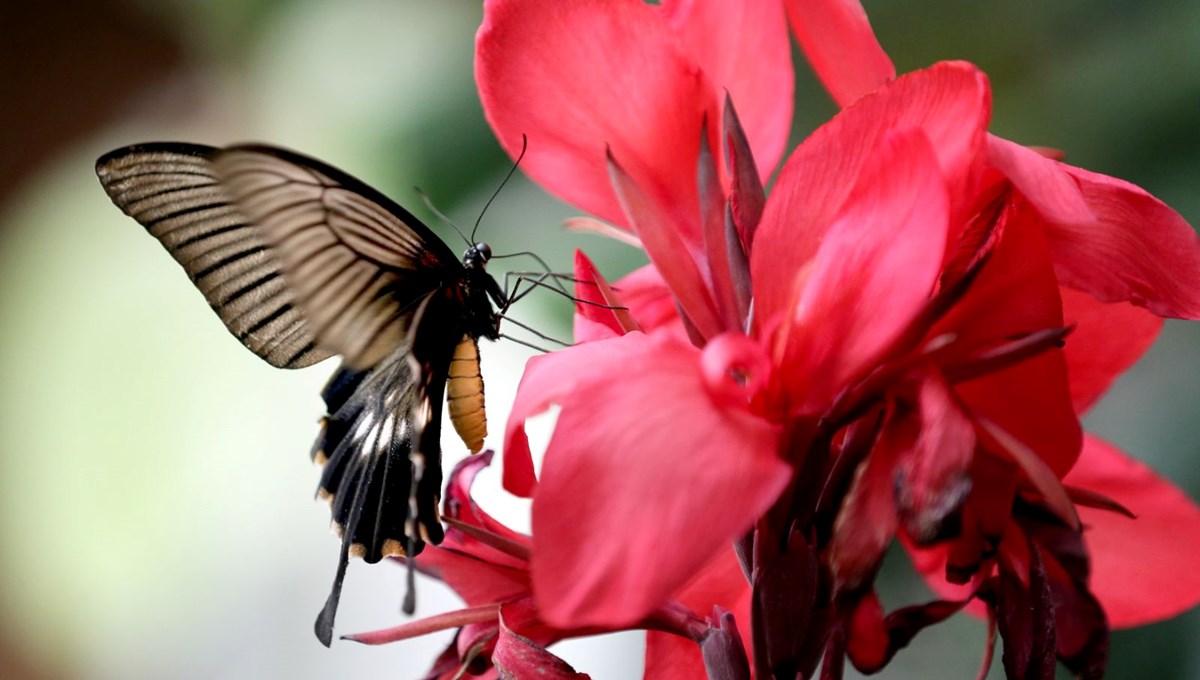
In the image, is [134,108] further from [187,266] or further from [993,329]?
[993,329]

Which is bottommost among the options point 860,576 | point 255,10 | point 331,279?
point 860,576

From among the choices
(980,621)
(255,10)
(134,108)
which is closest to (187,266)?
(980,621)

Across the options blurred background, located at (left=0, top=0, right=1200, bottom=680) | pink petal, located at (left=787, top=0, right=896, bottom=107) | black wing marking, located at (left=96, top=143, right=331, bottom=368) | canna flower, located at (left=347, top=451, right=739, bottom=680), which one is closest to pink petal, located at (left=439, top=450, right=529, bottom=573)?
canna flower, located at (left=347, top=451, right=739, bottom=680)

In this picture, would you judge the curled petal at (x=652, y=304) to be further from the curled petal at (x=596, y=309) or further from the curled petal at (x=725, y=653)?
the curled petal at (x=725, y=653)

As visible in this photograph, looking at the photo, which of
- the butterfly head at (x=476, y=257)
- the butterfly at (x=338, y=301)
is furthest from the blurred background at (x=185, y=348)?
the butterfly at (x=338, y=301)

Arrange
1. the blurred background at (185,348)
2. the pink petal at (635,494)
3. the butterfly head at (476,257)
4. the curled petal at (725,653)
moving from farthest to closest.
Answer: the blurred background at (185,348)
the butterfly head at (476,257)
the curled petal at (725,653)
the pink petal at (635,494)

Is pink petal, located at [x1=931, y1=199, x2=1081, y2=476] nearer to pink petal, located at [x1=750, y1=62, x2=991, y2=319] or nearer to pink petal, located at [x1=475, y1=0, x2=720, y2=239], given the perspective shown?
pink petal, located at [x1=750, y1=62, x2=991, y2=319]

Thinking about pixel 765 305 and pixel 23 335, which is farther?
pixel 23 335
